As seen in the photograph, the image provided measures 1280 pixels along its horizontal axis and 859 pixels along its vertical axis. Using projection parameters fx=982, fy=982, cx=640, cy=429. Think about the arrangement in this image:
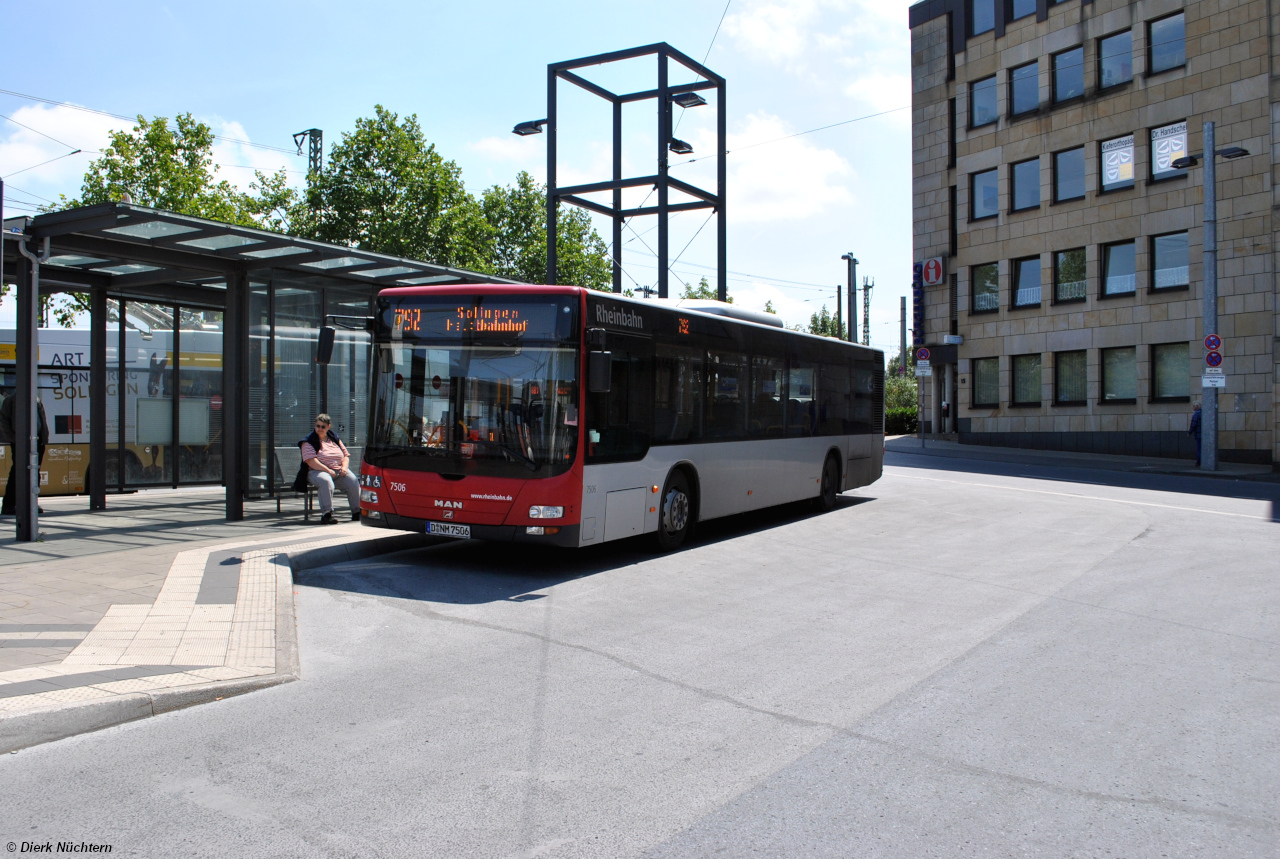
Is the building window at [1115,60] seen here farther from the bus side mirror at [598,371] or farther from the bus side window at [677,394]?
the bus side mirror at [598,371]

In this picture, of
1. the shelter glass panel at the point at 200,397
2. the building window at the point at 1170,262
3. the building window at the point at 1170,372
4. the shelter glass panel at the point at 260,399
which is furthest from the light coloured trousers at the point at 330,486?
the building window at the point at 1170,262

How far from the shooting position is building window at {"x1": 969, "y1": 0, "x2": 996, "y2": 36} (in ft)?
115

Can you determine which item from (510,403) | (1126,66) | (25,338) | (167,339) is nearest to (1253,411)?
(1126,66)

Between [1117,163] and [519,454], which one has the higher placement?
[1117,163]

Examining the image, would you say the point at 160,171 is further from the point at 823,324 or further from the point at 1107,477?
the point at 823,324

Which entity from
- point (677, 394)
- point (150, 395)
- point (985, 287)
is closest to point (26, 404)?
point (677, 394)

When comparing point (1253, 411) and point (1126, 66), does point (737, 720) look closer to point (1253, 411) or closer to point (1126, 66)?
point (1253, 411)

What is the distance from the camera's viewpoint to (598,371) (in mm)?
9188

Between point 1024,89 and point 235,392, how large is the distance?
3053 centimetres

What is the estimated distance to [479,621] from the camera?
746 cm

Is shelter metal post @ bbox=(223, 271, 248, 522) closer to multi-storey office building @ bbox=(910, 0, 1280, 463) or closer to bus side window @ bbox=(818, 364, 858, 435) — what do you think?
bus side window @ bbox=(818, 364, 858, 435)

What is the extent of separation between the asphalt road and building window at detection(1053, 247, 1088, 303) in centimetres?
2499

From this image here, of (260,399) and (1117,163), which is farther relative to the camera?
(1117,163)

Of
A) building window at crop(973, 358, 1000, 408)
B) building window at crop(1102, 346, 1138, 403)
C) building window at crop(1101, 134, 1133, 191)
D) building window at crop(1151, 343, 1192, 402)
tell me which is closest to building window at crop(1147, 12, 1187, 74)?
building window at crop(1101, 134, 1133, 191)
